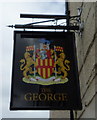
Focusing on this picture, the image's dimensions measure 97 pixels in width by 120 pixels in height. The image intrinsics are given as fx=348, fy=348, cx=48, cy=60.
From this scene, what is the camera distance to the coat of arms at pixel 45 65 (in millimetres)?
7086

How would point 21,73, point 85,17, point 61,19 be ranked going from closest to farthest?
1. point 21,73
2. point 85,17
3. point 61,19

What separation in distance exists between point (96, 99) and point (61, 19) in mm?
2944

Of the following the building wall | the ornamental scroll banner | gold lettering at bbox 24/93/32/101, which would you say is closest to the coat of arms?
the ornamental scroll banner

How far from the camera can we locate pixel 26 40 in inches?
301

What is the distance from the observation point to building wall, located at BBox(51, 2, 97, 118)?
7.05 m

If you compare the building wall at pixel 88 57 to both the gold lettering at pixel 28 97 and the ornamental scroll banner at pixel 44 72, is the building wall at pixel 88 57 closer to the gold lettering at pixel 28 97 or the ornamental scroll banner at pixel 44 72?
the ornamental scroll banner at pixel 44 72

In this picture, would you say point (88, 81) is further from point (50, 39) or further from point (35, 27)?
point (35, 27)

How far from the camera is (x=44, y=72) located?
7215 mm

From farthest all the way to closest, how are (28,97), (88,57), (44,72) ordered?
(88,57)
(44,72)
(28,97)

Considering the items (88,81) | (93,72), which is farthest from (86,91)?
(93,72)

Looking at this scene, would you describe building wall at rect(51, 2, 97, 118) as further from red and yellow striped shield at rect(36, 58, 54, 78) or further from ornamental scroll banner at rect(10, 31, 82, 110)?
red and yellow striped shield at rect(36, 58, 54, 78)

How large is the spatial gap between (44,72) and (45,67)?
0.40 ft

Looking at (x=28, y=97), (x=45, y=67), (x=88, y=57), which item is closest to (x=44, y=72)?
(x=45, y=67)

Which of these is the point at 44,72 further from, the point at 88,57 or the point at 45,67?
the point at 88,57
